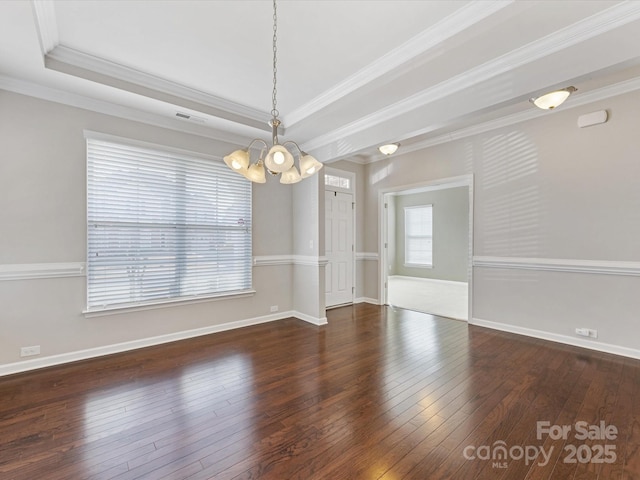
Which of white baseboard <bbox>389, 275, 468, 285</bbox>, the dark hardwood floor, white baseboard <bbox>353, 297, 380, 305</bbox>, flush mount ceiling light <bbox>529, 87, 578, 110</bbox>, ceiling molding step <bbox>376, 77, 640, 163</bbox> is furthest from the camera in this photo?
white baseboard <bbox>389, 275, 468, 285</bbox>

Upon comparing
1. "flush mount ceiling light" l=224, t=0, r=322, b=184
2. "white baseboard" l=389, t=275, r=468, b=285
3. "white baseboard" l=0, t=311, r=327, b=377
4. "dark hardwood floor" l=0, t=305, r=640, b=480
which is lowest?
"dark hardwood floor" l=0, t=305, r=640, b=480

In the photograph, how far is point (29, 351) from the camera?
2977mm

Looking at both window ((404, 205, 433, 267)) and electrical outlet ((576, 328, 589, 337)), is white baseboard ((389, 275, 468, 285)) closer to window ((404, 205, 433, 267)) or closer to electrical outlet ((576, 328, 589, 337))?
window ((404, 205, 433, 267))

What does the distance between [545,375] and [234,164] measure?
3.38 metres

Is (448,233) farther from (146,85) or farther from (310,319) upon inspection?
(146,85)

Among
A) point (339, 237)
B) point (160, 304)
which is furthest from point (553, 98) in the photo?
point (160, 304)

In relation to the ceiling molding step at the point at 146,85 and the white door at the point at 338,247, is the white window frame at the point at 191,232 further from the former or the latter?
the white door at the point at 338,247

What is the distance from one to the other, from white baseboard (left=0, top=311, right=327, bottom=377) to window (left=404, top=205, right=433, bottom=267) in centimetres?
547

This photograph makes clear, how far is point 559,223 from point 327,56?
3.42 metres

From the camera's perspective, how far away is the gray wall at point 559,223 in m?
3.27

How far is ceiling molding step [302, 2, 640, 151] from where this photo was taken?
1958 mm

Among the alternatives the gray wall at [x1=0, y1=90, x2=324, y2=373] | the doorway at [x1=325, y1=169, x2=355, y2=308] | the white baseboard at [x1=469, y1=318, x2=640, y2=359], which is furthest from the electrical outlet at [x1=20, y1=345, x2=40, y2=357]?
the white baseboard at [x1=469, y1=318, x2=640, y2=359]

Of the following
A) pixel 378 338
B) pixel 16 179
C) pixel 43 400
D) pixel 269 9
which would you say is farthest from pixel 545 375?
pixel 16 179

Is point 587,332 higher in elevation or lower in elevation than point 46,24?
lower
